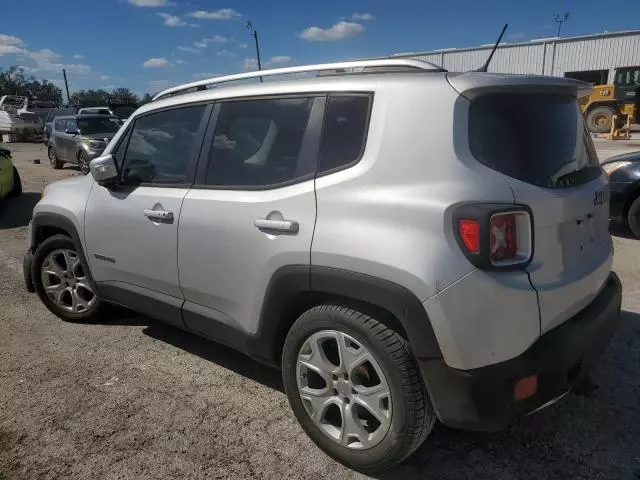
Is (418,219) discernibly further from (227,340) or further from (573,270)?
(227,340)

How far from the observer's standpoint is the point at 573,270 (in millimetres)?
2311

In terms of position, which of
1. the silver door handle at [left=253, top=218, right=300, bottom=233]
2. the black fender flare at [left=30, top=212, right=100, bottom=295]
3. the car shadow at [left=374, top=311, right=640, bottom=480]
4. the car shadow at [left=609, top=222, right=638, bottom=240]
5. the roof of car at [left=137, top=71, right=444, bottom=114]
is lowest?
the car shadow at [left=609, top=222, right=638, bottom=240]

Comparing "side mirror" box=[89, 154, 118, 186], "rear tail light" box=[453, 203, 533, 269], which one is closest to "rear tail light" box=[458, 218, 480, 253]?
"rear tail light" box=[453, 203, 533, 269]

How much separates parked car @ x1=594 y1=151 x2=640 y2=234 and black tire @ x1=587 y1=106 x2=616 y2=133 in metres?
18.1

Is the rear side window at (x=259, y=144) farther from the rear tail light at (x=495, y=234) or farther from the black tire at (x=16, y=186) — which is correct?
the black tire at (x=16, y=186)

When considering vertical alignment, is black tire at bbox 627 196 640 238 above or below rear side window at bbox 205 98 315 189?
below

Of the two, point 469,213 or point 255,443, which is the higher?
point 469,213

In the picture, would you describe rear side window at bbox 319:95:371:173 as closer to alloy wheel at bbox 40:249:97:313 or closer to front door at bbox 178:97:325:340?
front door at bbox 178:97:325:340

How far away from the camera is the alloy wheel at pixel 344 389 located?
2.28 metres

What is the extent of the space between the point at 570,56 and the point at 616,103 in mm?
19610

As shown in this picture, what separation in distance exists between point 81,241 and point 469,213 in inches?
115

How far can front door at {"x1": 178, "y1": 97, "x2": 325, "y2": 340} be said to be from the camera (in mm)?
2479

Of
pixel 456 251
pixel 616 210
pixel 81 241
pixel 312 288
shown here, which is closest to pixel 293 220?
pixel 312 288

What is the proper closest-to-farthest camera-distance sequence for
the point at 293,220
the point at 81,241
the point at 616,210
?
the point at 293,220
the point at 81,241
the point at 616,210
